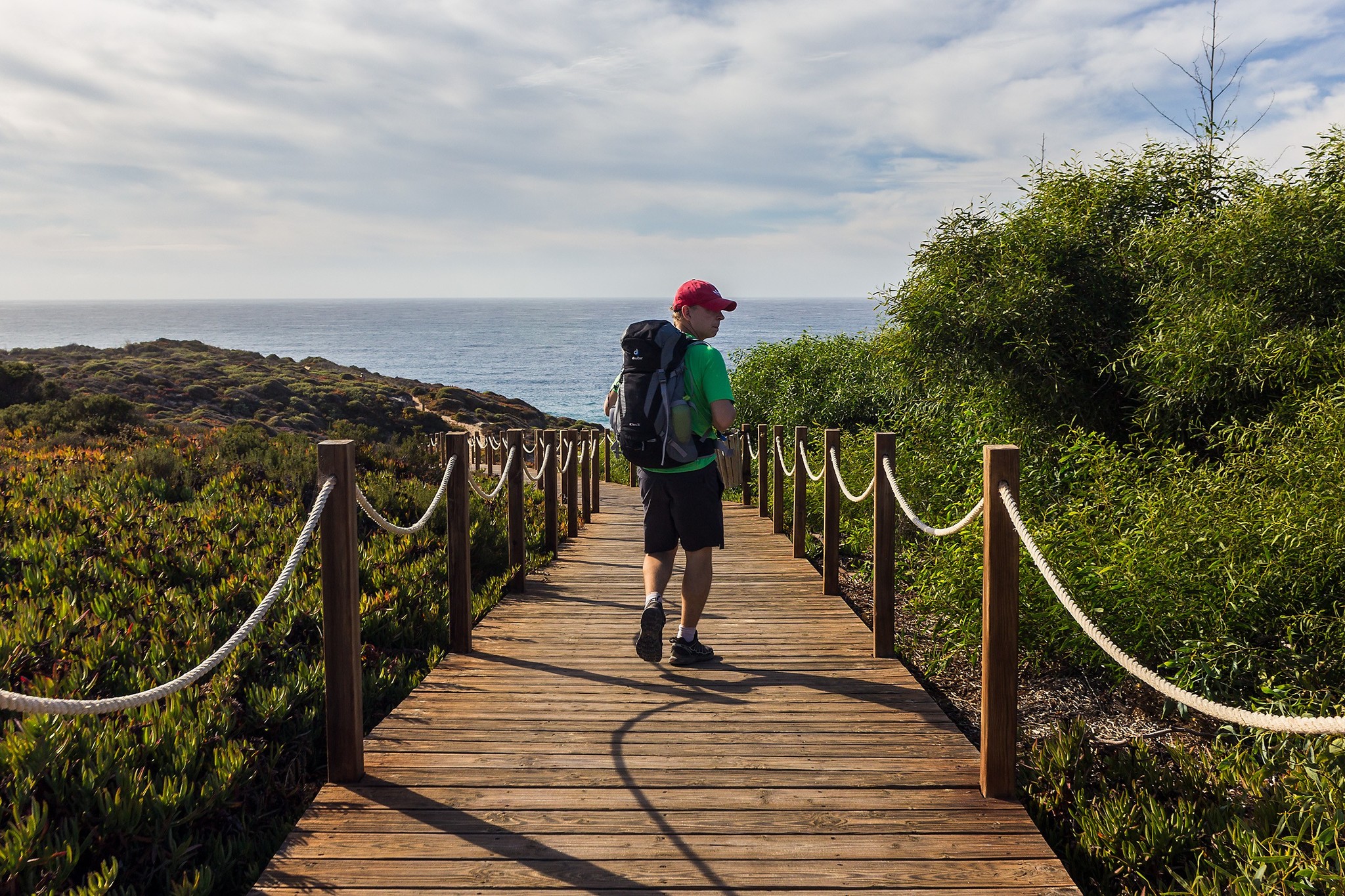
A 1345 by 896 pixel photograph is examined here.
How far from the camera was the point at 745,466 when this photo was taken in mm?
13398

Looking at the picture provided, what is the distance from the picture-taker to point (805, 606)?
6219mm

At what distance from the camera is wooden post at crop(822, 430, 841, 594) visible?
631 centimetres

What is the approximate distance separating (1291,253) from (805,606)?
3.79m

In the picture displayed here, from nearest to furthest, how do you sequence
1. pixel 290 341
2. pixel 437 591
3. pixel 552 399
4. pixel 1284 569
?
pixel 1284 569 → pixel 437 591 → pixel 552 399 → pixel 290 341

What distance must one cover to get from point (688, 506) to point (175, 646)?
265 centimetres

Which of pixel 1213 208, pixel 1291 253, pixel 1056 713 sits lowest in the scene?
pixel 1056 713

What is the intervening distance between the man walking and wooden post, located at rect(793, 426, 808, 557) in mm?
3151

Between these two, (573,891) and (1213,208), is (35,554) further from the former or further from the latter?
(1213,208)

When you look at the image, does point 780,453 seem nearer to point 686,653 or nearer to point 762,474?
point 762,474

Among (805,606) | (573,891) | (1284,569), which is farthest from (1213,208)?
(573,891)

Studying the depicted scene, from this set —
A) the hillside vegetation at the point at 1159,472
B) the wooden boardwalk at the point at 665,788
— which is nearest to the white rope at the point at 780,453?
the hillside vegetation at the point at 1159,472

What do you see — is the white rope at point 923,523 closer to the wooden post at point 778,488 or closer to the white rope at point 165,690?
the white rope at point 165,690

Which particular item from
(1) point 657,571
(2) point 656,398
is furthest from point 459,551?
(2) point 656,398

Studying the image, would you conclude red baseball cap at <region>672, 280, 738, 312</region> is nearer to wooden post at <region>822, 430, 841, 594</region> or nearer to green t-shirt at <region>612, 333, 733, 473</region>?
green t-shirt at <region>612, 333, 733, 473</region>
